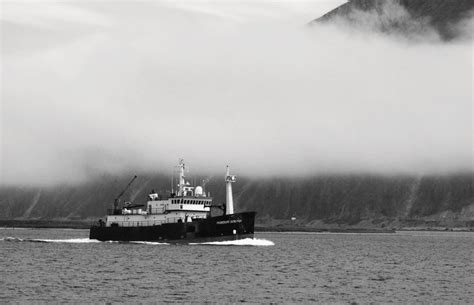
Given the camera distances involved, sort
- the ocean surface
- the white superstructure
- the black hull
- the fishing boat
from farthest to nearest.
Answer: the white superstructure
the fishing boat
the black hull
the ocean surface

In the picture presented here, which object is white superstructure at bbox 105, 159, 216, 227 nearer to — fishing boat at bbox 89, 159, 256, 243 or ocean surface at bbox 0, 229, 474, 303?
fishing boat at bbox 89, 159, 256, 243

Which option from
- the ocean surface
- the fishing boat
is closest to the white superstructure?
the fishing boat

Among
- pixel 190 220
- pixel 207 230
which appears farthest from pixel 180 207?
pixel 207 230

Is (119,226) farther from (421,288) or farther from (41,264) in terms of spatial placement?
(421,288)

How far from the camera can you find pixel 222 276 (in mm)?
89188

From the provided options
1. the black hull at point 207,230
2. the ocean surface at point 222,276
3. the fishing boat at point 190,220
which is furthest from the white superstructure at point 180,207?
the ocean surface at point 222,276

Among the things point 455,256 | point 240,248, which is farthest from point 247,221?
point 455,256

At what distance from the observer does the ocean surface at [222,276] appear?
73.1 m

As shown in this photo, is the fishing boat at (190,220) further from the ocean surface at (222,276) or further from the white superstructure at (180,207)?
the ocean surface at (222,276)

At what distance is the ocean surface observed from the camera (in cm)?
7312

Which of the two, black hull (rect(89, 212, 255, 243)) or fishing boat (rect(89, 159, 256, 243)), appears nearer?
black hull (rect(89, 212, 255, 243))

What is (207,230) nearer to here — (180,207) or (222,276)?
(180,207)

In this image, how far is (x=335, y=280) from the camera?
88.6 metres

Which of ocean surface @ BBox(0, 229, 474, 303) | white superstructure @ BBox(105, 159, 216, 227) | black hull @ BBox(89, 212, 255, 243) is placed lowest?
ocean surface @ BBox(0, 229, 474, 303)
